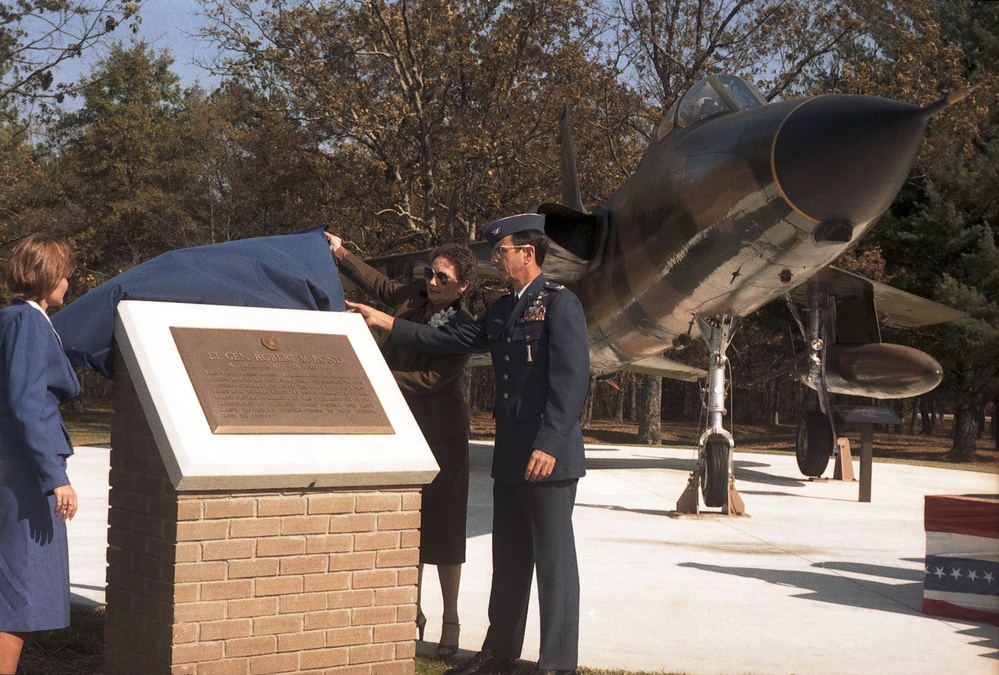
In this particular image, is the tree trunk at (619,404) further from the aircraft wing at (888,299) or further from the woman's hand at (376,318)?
the woman's hand at (376,318)

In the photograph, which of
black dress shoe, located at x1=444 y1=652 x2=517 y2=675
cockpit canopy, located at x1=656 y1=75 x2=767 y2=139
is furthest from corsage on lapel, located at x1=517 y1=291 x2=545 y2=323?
cockpit canopy, located at x1=656 y1=75 x2=767 y2=139

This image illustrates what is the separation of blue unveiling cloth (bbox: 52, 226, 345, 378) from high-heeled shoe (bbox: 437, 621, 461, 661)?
1.58m

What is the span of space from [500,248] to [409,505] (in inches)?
48.6

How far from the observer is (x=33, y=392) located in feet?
11.4

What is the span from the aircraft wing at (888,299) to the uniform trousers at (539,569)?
800cm

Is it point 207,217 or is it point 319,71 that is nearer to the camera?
point 319,71

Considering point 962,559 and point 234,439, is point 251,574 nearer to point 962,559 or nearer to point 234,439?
point 234,439

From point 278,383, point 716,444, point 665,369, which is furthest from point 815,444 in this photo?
point 278,383

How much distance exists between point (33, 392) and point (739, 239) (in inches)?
226

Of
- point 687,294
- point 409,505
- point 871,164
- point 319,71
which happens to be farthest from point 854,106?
point 319,71

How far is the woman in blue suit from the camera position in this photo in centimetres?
343

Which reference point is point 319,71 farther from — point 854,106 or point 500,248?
point 500,248

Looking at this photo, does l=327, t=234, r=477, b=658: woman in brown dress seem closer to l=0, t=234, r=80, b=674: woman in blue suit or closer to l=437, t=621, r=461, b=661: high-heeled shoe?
l=437, t=621, r=461, b=661: high-heeled shoe

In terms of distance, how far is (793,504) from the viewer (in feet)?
38.4
